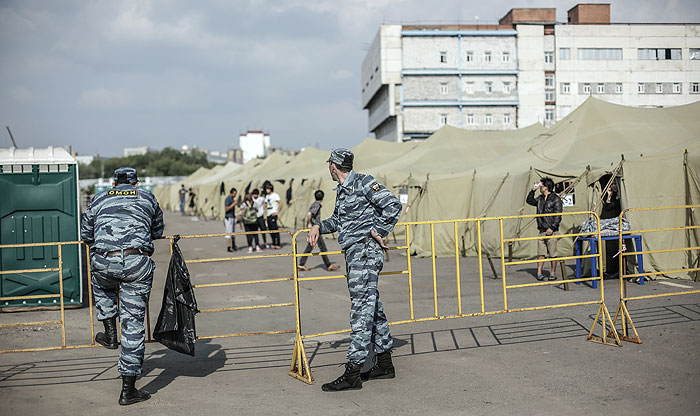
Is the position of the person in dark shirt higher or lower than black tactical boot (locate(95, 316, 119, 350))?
higher

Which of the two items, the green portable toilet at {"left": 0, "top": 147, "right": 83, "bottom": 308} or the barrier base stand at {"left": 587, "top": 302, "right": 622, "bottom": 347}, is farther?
the green portable toilet at {"left": 0, "top": 147, "right": 83, "bottom": 308}

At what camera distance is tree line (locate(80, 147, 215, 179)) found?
118188 millimetres

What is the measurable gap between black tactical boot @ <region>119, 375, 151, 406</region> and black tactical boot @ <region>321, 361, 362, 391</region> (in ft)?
5.03

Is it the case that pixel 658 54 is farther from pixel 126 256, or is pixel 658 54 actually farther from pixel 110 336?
pixel 126 256

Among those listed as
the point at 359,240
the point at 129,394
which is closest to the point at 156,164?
the point at 129,394

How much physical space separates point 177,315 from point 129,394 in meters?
0.81

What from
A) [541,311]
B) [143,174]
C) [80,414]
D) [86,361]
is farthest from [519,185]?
[143,174]

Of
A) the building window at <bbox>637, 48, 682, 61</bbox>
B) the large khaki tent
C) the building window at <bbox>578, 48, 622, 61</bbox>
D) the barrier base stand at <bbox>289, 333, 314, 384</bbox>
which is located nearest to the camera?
the barrier base stand at <bbox>289, 333, 314, 384</bbox>

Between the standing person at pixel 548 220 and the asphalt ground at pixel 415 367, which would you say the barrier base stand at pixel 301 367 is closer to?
the asphalt ground at pixel 415 367

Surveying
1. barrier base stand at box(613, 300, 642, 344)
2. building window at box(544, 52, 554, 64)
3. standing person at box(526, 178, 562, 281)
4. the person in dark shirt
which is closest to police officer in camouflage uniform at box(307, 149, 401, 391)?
barrier base stand at box(613, 300, 642, 344)

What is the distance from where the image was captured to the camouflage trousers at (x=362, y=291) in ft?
18.6

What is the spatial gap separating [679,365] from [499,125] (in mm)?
71451

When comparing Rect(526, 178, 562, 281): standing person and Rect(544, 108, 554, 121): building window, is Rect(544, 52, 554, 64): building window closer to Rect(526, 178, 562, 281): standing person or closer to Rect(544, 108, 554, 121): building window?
Rect(544, 108, 554, 121): building window

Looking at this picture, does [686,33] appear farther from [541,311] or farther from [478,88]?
[541,311]
